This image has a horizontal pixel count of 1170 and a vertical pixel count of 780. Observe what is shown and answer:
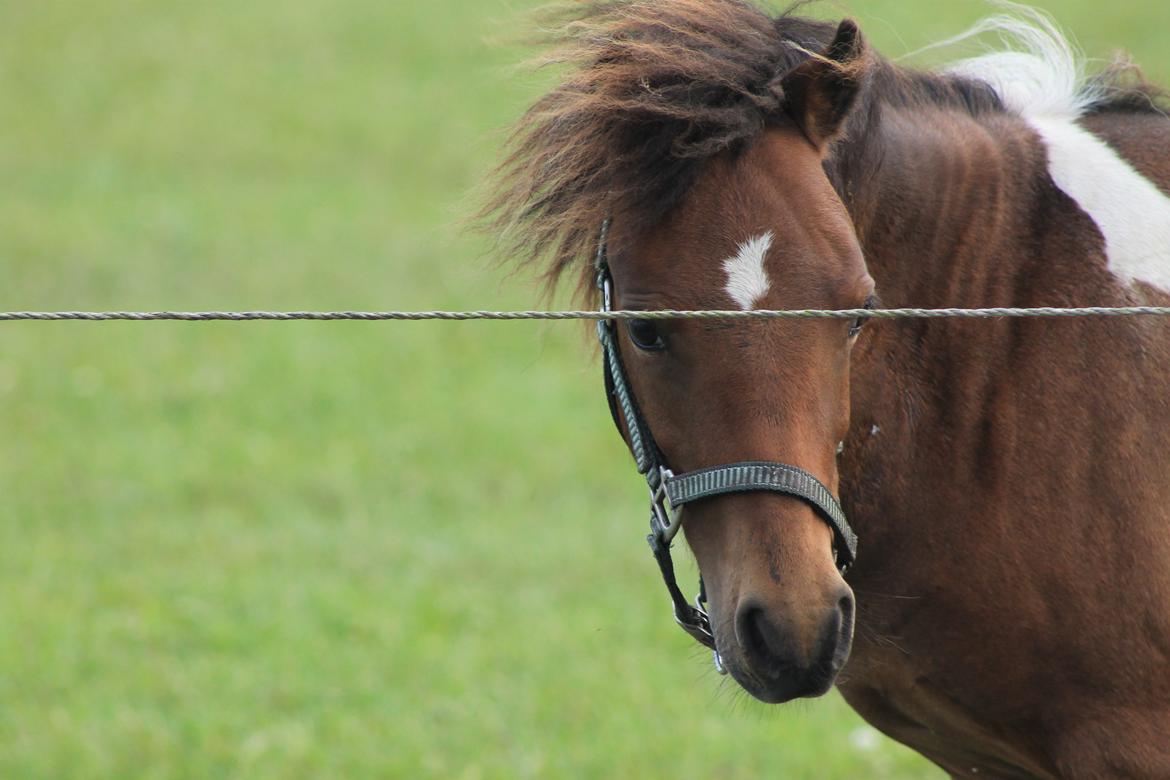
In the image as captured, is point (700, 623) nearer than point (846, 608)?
No

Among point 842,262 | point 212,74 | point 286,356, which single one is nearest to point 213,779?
point 842,262

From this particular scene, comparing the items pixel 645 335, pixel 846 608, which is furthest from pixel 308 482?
pixel 846 608

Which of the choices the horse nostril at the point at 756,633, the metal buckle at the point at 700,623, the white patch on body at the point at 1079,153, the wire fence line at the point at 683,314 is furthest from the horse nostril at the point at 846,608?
the white patch on body at the point at 1079,153

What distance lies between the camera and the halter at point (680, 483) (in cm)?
229

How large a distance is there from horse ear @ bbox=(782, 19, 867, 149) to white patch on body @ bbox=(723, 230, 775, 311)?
1.04ft

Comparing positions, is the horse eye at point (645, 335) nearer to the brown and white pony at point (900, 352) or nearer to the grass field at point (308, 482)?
the brown and white pony at point (900, 352)

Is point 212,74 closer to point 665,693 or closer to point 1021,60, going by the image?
point 665,693

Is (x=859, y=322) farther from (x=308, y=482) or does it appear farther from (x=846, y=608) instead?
(x=308, y=482)

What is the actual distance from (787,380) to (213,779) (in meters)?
3.13

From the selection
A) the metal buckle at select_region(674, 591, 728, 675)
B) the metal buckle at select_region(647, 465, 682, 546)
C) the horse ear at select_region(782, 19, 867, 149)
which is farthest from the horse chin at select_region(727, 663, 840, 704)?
the horse ear at select_region(782, 19, 867, 149)

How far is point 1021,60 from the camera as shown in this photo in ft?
10.5

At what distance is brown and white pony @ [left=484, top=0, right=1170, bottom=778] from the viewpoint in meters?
2.35

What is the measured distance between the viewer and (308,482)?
7.45 m

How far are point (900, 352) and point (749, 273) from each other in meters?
0.59
